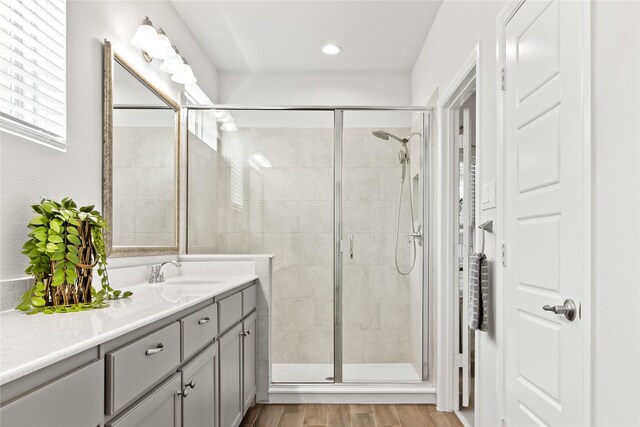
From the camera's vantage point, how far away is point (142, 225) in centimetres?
266

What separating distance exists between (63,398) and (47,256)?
27.6 inches

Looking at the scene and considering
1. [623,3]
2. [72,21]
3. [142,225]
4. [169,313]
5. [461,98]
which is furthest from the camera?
[461,98]

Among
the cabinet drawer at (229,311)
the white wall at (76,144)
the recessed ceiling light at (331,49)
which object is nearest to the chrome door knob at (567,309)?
the cabinet drawer at (229,311)

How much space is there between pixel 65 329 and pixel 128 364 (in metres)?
0.19

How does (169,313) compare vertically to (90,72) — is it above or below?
below

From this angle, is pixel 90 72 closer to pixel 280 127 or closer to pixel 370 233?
pixel 280 127

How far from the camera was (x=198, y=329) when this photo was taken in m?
1.89

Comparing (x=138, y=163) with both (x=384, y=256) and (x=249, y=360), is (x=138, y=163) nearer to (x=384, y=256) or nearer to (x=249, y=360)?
(x=249, y=360)

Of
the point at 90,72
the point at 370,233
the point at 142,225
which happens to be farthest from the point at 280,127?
the point at 90,72

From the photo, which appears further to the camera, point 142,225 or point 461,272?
point 461,272

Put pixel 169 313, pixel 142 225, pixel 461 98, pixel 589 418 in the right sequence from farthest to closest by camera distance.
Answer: pixel 461 98 < pixel 142 225 < pixel 169 313 < pixel 589 418

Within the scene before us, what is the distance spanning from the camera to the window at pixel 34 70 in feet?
5.09

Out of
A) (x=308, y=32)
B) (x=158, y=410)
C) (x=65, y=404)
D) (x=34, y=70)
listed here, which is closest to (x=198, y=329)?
(x=158, y=410)

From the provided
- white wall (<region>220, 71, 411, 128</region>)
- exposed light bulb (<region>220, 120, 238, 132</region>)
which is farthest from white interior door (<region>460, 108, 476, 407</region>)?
exposed light bulb (<region>220, 120, 238, 132</region>)
